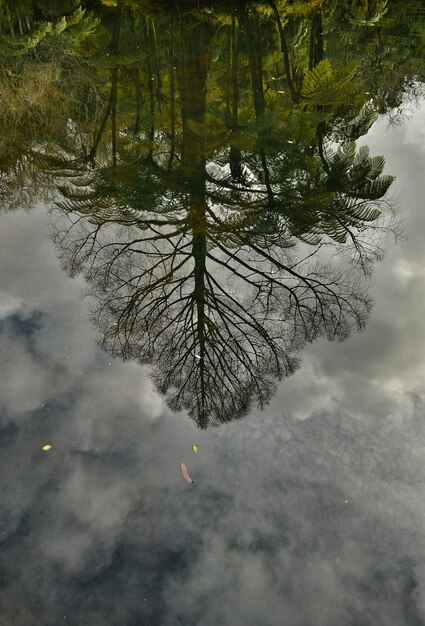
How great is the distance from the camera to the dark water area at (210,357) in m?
2.67

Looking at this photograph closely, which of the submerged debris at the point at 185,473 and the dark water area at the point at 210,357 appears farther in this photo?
the submerged debris at the point at 185,473

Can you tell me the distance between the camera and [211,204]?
558cm

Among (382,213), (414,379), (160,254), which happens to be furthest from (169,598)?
(382,213)

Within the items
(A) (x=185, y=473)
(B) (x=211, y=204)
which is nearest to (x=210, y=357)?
(A) (x=185, y=473)

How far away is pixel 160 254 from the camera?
16.6ft

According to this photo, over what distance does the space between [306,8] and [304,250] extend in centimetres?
1027

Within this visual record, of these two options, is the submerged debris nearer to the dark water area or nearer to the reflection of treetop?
the dark water area

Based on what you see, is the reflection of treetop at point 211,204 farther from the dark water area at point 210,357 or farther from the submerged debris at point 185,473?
the submerged debris at point 185,473

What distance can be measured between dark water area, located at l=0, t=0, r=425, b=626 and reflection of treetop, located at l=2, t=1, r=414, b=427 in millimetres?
30

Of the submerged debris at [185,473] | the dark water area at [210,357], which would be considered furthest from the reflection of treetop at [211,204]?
the submerged debris at [185,473]

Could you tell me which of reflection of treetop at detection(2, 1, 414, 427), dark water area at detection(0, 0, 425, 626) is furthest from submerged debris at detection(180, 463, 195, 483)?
reflection of treetop at detection(2, 1, 414, 427)

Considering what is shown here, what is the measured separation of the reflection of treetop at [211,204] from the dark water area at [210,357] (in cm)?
3

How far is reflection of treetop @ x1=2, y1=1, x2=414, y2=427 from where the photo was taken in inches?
163

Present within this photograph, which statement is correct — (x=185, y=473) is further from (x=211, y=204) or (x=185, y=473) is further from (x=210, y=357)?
(x=211, y=204)
